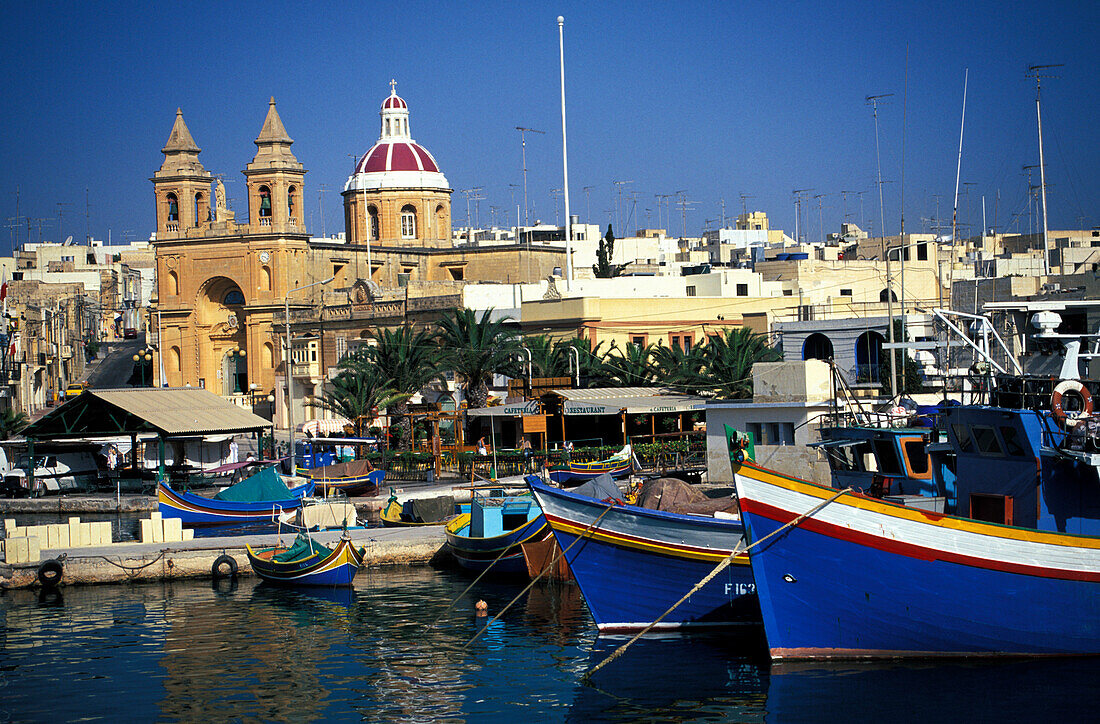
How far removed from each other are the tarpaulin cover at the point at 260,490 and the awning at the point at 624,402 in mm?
7987

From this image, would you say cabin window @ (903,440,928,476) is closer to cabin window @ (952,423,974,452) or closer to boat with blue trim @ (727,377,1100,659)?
cabin window @ (952,423,974,452)

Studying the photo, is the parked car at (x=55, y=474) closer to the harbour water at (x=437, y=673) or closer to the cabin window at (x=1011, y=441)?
the harbour water at (x=437, y=673)

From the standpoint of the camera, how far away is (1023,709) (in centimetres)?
1427

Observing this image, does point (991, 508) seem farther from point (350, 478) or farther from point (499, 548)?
point (350, 478)

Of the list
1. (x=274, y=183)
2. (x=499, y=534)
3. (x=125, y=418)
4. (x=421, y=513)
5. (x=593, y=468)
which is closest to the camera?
(x=499, y=534)

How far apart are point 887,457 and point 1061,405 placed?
11.4 feet

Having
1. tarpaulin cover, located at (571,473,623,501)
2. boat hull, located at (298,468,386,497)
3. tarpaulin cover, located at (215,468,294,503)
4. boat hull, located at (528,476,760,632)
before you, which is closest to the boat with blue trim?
boat hull, located at (528,476,760,632)

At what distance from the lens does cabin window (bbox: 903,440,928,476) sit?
1884 cm

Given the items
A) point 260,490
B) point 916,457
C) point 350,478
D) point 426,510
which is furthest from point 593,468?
point 916,457

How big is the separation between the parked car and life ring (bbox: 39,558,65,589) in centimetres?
1777

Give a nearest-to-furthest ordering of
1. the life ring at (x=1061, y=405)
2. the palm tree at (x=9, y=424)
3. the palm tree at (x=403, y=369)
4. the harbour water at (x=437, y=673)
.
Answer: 1. the harbour water at (x=437, y=673)
2. the life ring at (x=1061, y=405)
3. the palm tree at (x=403, y=369)
4. the palm tree at (x=9, y=424)

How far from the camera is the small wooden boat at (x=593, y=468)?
30.9 m

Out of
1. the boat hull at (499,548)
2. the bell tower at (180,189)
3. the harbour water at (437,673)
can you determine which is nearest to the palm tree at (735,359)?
the boat hull at (499,548)

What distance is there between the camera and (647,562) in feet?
58.4
